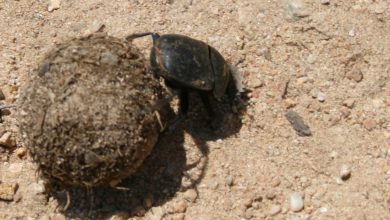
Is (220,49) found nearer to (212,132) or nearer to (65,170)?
(212,132)

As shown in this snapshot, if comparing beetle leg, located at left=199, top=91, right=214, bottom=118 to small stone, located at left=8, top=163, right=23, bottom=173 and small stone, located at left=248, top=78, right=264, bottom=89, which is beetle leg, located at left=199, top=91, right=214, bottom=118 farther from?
small stone, located at left=8, top=163, right=23, bottom=173

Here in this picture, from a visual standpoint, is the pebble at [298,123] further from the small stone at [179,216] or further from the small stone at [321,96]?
the small stone at [179,216]

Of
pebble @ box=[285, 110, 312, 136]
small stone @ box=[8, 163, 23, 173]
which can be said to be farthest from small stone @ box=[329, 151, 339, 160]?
small stone @ box=[8, 163, 23, 173]

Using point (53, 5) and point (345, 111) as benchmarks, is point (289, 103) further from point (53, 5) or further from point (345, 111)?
point (53, 5)

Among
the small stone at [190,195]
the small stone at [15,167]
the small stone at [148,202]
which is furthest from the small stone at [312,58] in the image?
the small stone at [15,167]

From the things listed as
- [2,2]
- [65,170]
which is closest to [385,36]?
[65,170]

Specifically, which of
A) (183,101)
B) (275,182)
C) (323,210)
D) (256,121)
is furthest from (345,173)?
(183,101)
